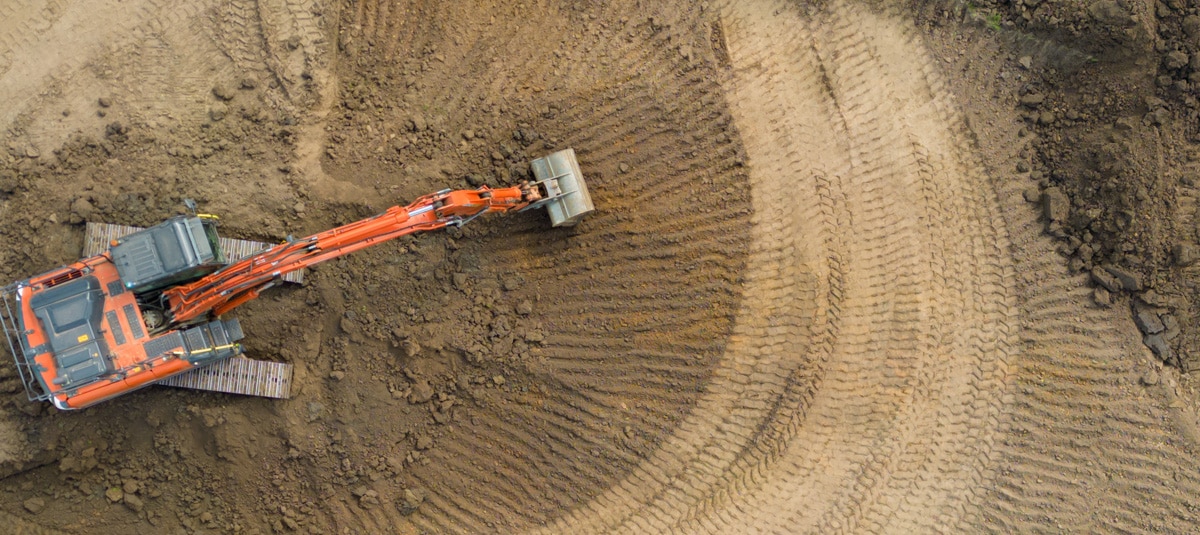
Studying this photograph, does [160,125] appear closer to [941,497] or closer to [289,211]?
[289,211]

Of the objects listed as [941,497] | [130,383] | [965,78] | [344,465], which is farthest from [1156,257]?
Answer: [130,383]


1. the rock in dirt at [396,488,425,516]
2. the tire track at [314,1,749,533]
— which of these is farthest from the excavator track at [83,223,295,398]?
the tire track at [314,1,749,533]

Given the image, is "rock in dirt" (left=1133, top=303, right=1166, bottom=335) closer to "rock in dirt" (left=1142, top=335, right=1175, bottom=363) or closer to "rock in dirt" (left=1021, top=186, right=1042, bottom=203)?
"rock in dirt" (left=1142, top=335, right=1175, bottom=363)

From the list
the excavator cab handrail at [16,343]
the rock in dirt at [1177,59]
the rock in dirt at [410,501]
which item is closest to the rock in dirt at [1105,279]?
the rock in dirt at [1177,59]

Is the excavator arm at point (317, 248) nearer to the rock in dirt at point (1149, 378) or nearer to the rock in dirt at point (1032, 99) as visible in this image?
the rock in dirt at point (1032, 99)

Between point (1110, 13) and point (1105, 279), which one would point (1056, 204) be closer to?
point (1105, 279)
